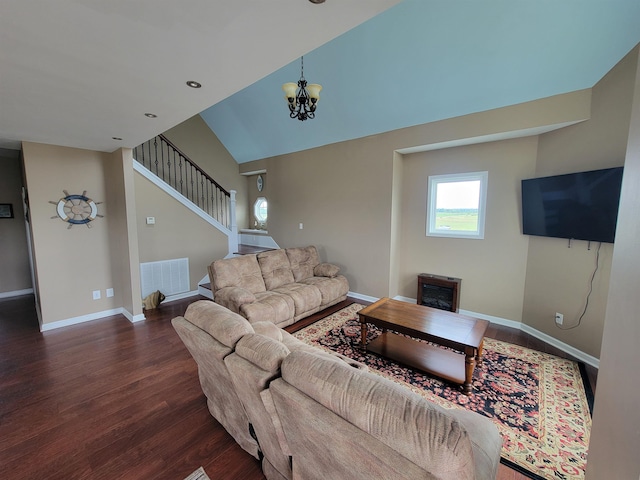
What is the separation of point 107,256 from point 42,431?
2580 mm

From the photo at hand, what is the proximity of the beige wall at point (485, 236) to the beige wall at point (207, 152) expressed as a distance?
458cm

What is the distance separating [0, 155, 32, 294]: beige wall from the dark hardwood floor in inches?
85.3

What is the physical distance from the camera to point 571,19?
2.17 meters

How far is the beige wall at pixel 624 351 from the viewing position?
703mm

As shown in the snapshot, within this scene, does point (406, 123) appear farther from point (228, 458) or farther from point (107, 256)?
point (107, 256)

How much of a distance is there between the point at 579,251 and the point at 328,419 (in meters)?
3.33

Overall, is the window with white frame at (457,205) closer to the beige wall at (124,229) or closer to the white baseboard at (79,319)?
the beige wall at (124,229)

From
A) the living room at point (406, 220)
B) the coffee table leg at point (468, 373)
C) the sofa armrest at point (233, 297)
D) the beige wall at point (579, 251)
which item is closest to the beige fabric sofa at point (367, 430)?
the coffee table leg at point (468, 373)

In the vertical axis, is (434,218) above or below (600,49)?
below

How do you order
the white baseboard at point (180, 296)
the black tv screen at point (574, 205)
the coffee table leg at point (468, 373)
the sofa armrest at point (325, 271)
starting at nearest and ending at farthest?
the coffee table leg at point (468, 373)
the black tv screen at point (574, 205)
the sofa armrest at point (325, 271)
the white baseboard at point (180, 296)

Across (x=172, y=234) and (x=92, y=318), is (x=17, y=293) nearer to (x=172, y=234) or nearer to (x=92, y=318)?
(x=92, y=318)

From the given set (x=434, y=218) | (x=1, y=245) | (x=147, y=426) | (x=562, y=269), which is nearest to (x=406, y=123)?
(x=434, y=218)

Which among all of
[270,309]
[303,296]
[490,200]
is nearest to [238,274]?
[270,309]

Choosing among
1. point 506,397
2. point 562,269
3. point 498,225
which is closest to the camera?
point 506,397
